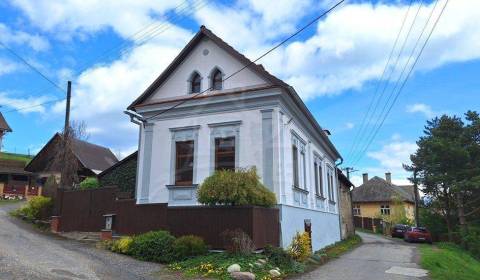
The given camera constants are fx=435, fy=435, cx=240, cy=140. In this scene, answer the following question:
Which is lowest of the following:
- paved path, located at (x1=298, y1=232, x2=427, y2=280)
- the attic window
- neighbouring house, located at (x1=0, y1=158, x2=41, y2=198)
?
paved path, located at (x1=298, y1=232, x2=427, y2=280)

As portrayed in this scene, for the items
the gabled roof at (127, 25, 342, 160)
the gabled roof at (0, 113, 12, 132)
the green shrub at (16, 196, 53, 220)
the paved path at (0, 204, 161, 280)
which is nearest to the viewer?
the paved path at (0, 204, 161, 280)

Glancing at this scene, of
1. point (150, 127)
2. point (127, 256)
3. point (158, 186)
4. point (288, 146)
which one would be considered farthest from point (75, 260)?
point (288, 146)

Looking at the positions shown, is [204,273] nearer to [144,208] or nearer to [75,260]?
[75,260]

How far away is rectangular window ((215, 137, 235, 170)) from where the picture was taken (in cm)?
1722

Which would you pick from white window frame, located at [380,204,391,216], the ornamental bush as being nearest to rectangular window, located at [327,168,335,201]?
the ornamental bush

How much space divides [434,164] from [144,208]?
30.3 meters

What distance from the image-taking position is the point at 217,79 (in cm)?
1838

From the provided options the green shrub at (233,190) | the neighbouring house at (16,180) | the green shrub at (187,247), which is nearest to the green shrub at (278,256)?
the green shrub at (233,190)

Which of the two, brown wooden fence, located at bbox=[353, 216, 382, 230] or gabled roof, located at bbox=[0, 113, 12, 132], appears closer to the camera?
gabled roof, located at bbox=[0, 113, 12, 132]

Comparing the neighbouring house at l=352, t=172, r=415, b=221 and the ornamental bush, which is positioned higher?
the neighbouring house at l=352, t=172, r=415, b=221

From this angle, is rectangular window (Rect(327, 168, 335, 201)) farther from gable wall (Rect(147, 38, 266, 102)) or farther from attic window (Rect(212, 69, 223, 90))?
gable wall (Rect(147, 38, 266, 102))

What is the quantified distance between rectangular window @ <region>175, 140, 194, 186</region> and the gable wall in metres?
2.26

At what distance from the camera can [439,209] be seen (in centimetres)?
3994

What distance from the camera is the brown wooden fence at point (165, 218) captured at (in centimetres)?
1374
